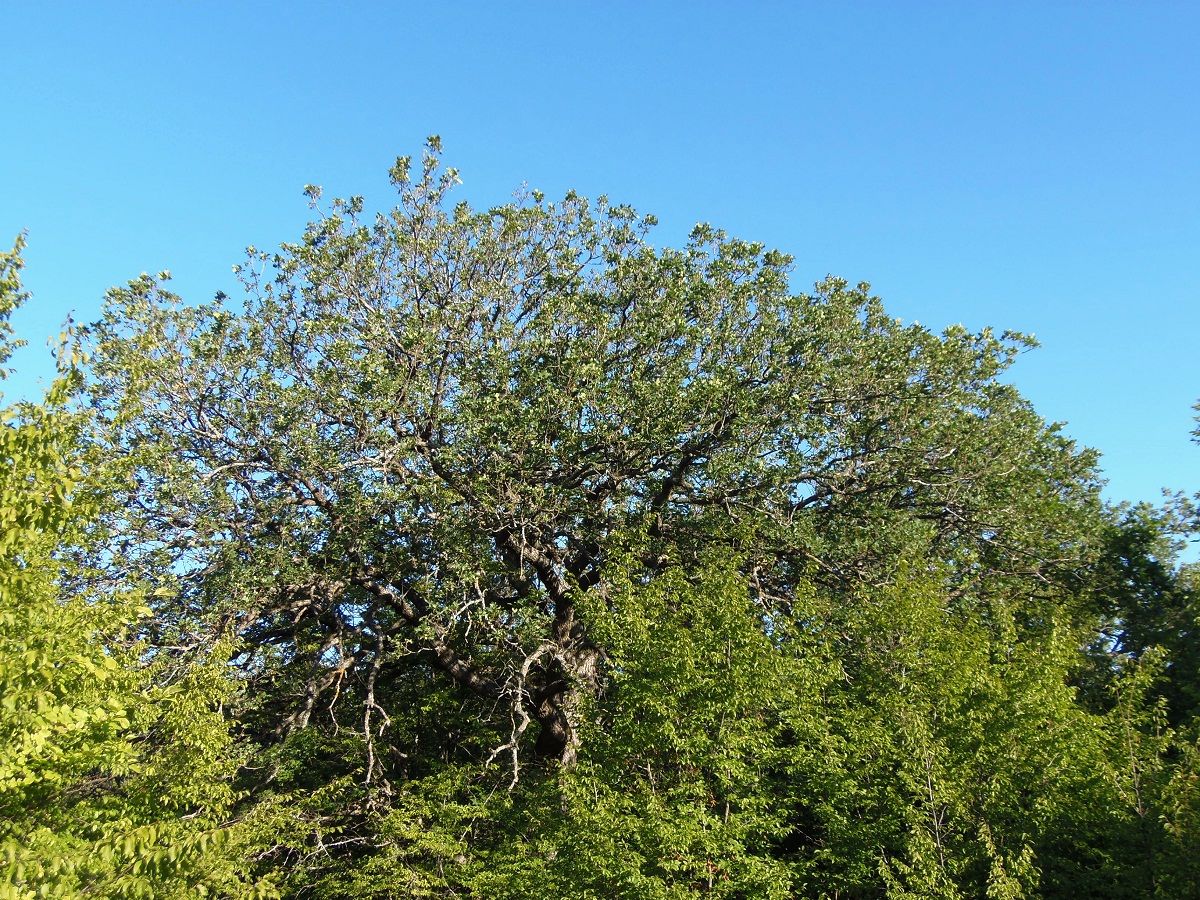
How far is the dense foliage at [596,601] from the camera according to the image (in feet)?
35.7

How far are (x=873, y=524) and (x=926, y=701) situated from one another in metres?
4.70

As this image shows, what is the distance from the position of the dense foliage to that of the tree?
10 centimetres

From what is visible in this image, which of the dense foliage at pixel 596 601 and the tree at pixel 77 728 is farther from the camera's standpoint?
the dense foliage at pixel 596 601

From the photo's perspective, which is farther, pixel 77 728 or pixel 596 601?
pixel 596 601

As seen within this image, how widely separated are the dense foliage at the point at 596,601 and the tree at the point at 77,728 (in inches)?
4.0

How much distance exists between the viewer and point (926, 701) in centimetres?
1207

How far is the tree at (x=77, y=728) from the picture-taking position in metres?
5.66

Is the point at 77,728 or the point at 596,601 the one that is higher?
the point at 596,601

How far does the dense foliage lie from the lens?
35.7 ft

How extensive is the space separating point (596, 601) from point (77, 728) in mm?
7697

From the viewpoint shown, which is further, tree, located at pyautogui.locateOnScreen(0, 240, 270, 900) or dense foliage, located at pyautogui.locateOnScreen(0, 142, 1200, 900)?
dense foliage, located at pyautogui.locateOnScreen(0, 142, 1200, 900)

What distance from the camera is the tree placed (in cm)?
566

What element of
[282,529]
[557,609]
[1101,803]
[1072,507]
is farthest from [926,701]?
[1072,507]

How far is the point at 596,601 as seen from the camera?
45.4ft
